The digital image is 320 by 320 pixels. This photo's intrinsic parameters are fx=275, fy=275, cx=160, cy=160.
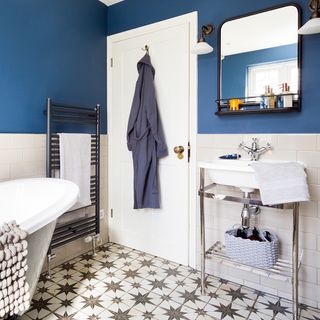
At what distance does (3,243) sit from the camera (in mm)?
989

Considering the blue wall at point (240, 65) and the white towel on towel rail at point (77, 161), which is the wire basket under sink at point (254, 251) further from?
the white towel on towel rail at point (77, 161)

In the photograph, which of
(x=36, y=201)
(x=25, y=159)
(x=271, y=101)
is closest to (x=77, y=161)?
(x=25, y=159)

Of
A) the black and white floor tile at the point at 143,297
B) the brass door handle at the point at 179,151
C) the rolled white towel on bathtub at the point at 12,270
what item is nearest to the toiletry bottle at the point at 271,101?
the brass door handle at the point at 179,151

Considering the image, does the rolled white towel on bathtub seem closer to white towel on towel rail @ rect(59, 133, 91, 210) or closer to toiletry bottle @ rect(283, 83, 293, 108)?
white towel on towel rail @ rect(59, 133, 91, 210)

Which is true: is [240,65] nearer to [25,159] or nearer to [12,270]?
[25,159]

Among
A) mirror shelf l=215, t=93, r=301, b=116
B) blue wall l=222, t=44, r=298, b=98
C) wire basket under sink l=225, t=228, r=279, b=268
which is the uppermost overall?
blue wall l=222, t=44, r=298, b=98

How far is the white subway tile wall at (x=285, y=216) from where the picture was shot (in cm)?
175

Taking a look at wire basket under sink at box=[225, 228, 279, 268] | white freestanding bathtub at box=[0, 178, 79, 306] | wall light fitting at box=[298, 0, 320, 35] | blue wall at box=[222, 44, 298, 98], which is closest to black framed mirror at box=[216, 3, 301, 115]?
blue wall at box=[222, 44, 298, 98]

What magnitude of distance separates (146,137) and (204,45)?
2.84ft

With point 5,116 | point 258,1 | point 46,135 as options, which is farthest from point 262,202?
point 5,116

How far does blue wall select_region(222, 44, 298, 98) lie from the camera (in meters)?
1.85

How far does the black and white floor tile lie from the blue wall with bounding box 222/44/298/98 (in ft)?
4.65

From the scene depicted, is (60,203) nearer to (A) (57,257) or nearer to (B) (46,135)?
(B) (46,135)

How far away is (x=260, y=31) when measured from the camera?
1.91m
